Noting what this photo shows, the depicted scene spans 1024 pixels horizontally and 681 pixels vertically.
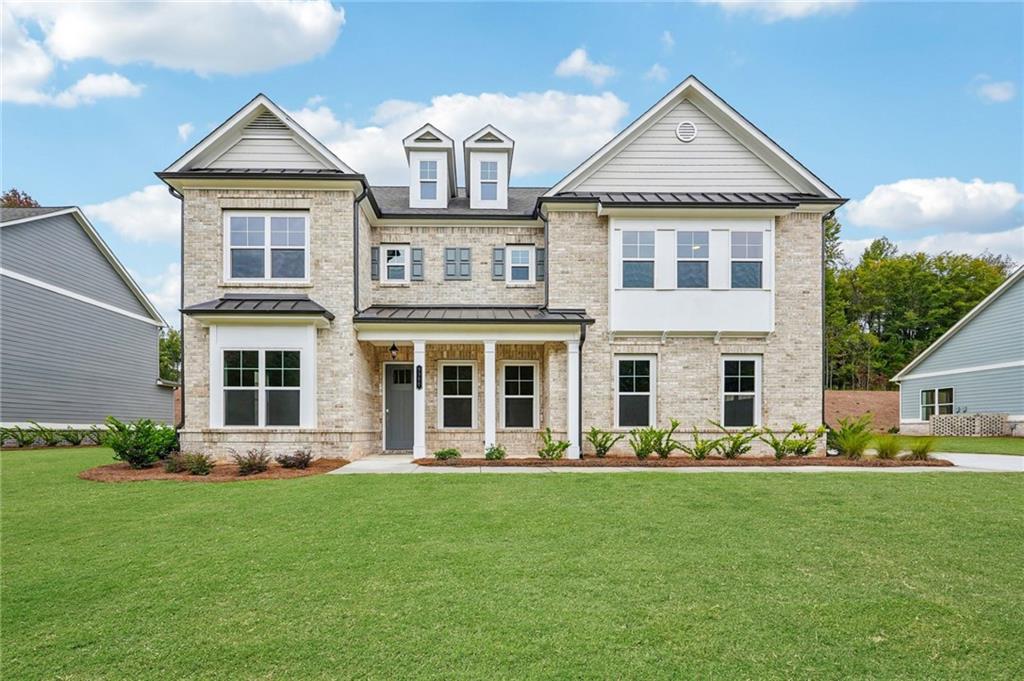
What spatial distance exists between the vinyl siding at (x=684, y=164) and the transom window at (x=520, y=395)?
515cm

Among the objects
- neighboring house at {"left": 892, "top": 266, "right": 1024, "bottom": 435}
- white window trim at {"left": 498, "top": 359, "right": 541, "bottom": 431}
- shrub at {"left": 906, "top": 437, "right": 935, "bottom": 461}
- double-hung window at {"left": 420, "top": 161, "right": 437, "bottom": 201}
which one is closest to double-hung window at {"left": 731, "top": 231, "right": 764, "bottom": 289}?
shrub at {"left": 906, "top": 437, "right": 935, "bottom": 461}

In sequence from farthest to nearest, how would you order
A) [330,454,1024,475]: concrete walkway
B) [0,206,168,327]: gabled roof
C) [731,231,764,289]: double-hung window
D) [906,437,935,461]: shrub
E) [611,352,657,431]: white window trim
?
[0,206,168,327]: gabled roof < [611,352,657,431]: white window trim < [731,231,764,289]: double-hung window < [906,437,935,461]: shrub < [330,454,1024,475]: concrete walkway

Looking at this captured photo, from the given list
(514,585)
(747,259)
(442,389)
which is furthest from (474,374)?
(514,585)

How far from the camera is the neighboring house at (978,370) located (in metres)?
22.5

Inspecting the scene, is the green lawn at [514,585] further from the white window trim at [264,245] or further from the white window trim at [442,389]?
the white window trim at [442,389]

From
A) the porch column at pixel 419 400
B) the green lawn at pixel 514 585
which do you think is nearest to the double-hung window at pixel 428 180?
the porch column at pixel 419 400

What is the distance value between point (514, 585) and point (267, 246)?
11.6 metres

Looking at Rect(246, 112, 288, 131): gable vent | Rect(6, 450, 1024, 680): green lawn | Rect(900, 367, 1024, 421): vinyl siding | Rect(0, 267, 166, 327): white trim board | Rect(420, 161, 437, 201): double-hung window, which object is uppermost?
Rect(246, 112, 288, 131): gable vent

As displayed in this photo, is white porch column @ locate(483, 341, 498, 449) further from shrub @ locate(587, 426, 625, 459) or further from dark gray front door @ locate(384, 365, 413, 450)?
dark gray front door @ locate(384, 365, 413, 450)

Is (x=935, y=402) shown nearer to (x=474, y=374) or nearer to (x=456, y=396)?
(x=474, y=374)

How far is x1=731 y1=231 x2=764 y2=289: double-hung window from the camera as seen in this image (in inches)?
573

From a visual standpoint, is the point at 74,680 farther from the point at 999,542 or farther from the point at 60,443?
the point at 60,443

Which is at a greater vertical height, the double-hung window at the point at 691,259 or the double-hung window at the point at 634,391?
the double-hung window at the point at 691,259

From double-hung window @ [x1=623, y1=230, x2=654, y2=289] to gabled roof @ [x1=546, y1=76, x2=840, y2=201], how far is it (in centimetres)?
215
